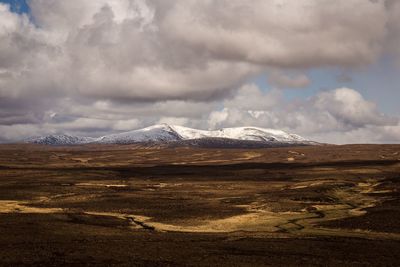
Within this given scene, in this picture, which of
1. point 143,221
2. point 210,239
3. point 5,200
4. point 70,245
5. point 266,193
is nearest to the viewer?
point 70,245

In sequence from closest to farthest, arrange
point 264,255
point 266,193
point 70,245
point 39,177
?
point 264,255
point 70,245
point 266,193
point 39,177

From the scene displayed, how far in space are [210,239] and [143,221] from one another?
19.0 m

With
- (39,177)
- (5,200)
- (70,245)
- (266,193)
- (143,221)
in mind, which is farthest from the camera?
(39,177)

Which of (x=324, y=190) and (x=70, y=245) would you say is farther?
(x=324, y=190)

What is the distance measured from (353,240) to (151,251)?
1951cm

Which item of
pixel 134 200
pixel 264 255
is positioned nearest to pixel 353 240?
pixel 264 255

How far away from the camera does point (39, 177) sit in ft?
470

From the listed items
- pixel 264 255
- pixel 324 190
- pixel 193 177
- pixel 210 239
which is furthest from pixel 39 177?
pixel 264 255

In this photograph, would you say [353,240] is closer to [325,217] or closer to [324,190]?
[325,217]

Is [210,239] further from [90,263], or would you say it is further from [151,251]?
[90,263]

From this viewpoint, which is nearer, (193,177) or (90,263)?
(90,263)

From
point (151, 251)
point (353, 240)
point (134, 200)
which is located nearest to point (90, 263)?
point (151, 251)

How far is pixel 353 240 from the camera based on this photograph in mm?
47125

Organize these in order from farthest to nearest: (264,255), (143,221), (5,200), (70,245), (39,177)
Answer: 1. (39,177)
2. (5,200)
3. (143,221)
4. (70,245)
5. (264,255)
